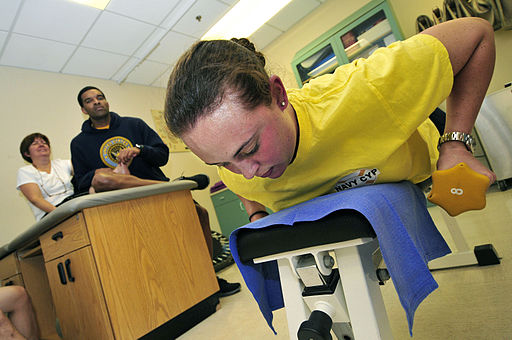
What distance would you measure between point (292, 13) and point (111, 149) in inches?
A: 111

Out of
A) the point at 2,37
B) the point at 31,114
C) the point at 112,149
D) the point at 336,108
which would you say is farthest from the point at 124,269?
the point at 2,37

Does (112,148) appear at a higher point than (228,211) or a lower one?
higher

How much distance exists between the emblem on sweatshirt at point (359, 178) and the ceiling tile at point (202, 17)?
2849 millimetres

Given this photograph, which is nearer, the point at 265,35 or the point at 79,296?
the point at 79,296

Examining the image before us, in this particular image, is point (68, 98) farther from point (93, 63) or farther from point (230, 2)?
point (230, 2)

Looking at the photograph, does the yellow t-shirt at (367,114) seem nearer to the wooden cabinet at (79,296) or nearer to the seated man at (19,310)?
the wooden cabinet at (79,296)

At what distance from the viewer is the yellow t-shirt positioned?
0.59 metres

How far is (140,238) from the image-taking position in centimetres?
138

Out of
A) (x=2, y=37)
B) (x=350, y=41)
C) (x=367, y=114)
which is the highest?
(x=2, y=37)

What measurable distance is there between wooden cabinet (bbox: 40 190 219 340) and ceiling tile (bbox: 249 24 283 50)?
2.93m

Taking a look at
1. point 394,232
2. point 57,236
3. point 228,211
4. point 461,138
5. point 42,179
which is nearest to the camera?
point 394,232

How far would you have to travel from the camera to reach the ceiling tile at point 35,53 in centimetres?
267

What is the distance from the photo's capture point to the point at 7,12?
2.35 m

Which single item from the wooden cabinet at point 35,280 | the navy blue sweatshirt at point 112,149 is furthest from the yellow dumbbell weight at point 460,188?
the wooden cabinet at point 35,280
